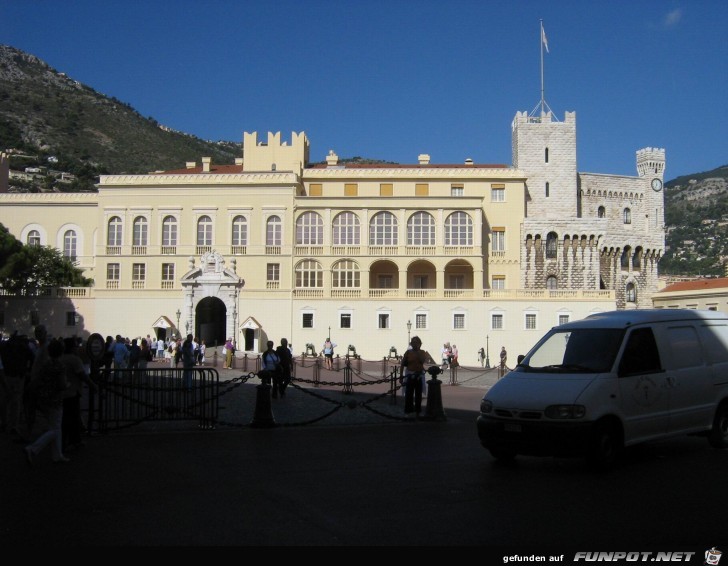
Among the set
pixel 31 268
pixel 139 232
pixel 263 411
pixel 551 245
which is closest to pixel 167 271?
pixel 139 232

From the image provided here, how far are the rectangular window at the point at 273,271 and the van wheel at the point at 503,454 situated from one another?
1697 inches

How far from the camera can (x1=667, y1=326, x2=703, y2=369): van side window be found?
34.8 ft

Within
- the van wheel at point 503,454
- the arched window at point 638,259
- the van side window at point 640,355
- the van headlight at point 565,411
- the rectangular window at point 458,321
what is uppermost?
the arched window at point 638,259

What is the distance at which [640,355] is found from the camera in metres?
10.1

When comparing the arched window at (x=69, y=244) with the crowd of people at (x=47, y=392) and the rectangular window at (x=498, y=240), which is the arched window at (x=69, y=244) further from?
the crowd of people at (x=47, y=392)

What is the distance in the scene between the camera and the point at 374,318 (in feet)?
164

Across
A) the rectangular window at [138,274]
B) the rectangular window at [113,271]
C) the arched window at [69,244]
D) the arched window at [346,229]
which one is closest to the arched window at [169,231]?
the rectangular window at [138,274]

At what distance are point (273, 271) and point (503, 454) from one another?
43515mm

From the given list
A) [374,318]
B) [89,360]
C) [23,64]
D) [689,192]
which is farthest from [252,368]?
[689,192]

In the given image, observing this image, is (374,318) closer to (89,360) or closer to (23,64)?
(89,360)

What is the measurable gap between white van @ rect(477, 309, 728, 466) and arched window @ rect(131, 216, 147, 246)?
154ft

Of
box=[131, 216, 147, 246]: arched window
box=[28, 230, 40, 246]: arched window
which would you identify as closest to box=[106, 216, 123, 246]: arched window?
box=[131, 216, 147, 246]: arched window

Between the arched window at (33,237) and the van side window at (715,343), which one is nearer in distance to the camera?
the van side window at (715,343)

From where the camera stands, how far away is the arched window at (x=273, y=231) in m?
53.1
